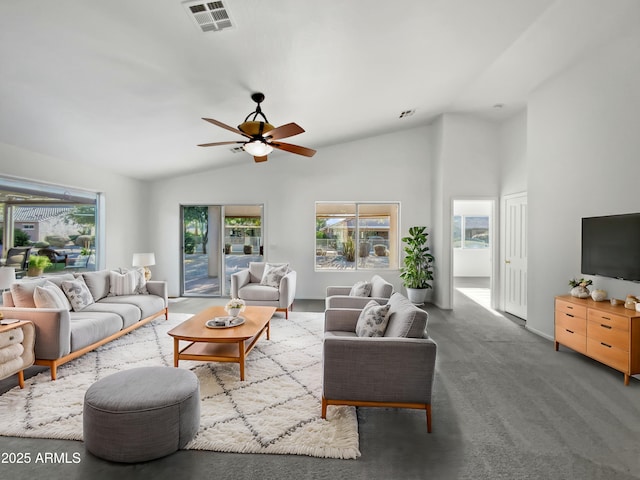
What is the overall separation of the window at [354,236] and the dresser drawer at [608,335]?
3.82 metres

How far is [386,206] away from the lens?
697cm

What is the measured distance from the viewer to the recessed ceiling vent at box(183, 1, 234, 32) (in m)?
2.38

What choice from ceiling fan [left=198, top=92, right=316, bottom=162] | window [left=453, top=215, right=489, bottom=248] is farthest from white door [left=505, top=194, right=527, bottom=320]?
window [left=453, top=215, right=489, bottom=248]

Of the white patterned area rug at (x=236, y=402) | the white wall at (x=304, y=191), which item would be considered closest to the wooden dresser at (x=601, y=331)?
the white patterned area rug at (x=236, y=402)

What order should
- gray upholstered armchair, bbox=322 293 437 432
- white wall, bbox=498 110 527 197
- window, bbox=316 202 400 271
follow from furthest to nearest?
1. window, bbox=316 202 400 271
2. white wall, bbox=498 110 527 197
3. gray upholstered armchair, bbox=322 293 437 432

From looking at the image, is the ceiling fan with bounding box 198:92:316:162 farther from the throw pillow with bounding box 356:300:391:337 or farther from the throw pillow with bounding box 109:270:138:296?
the throw pillow with bounding box 109:270:138:296

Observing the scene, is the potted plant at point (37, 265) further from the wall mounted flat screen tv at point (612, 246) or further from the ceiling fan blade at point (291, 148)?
the wall mounted flat screen tv at point (612, 246)

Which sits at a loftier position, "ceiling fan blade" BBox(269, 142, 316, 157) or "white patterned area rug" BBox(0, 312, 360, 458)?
"ceiling fan blade" BBox(269, 142, 316, 157)

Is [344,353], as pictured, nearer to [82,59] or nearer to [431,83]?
[82,59]

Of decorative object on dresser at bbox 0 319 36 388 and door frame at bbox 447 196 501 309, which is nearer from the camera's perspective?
decorative object on dresser at bbox 0 319 36 388

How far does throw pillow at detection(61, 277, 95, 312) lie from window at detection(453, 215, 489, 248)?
978 cm

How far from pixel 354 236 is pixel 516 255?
3010 mm

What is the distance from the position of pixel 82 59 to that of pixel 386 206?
548cm

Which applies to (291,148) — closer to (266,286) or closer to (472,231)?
(266,286)
